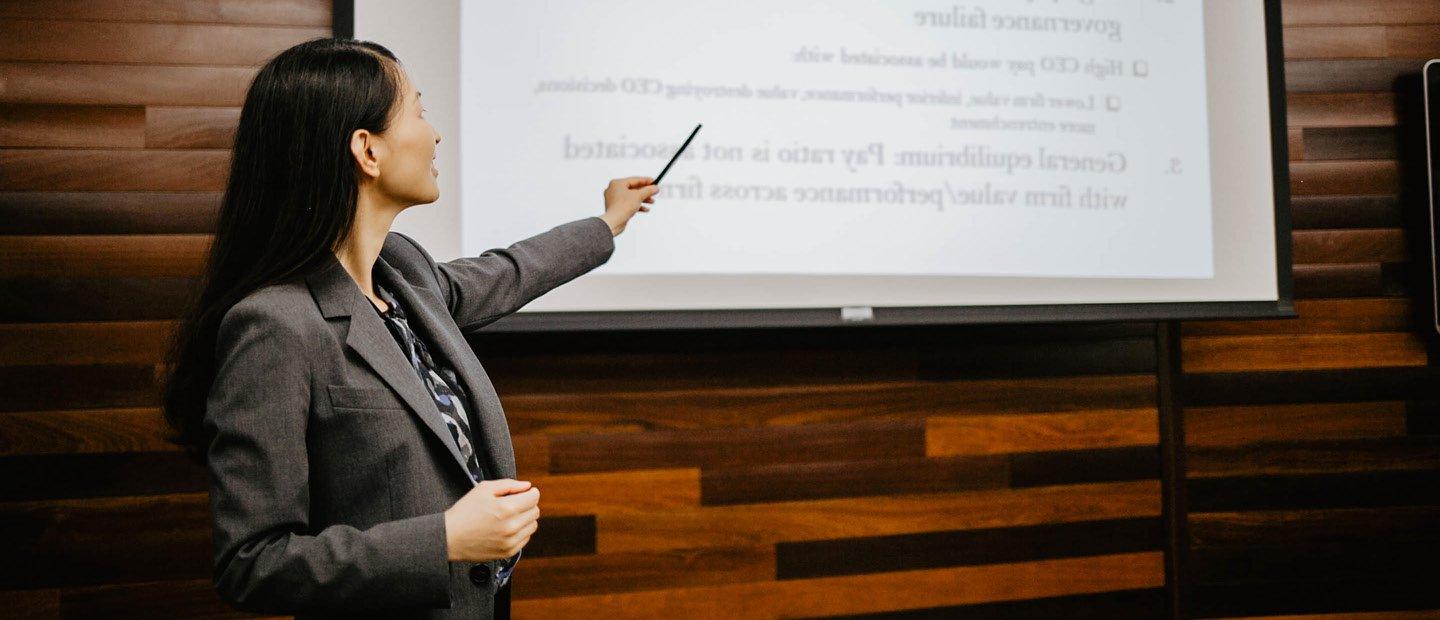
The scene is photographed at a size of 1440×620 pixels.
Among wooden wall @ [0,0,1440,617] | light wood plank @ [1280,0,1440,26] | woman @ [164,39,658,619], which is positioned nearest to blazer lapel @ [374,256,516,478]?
woman @ [164,39,658,619]

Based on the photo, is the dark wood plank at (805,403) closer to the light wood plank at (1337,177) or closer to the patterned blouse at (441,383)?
the light wood plank at (1337,177)

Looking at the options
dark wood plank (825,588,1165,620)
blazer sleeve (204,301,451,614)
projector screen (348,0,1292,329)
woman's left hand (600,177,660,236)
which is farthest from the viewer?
dark wood plank (825,588,1165,620)

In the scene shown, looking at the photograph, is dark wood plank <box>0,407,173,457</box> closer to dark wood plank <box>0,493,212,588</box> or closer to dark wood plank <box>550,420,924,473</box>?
dark wood plank <box>0,493,212,588</box>

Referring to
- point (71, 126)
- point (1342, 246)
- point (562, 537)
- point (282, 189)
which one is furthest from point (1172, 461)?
point (71, 126)

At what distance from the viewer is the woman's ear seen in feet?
2.70

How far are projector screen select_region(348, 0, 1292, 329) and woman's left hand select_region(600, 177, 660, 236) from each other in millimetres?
331

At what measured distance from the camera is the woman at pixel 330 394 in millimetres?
730

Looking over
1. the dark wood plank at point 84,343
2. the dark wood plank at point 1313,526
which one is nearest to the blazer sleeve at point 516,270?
the dark wood plank at point 84,343

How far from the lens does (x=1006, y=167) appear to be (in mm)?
1810

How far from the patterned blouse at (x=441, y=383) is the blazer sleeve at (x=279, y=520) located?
0.14 meters

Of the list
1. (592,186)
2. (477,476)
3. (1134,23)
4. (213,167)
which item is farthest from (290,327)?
(1134,23)

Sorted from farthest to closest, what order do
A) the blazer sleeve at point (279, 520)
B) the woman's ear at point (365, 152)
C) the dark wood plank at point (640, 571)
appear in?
1. the dark wood plank at point (640, 571)
2. the woman's ear at point (365, 152)
3. the blazer sleeve at point (279, 520)

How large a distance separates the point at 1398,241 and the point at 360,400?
7.92 feet

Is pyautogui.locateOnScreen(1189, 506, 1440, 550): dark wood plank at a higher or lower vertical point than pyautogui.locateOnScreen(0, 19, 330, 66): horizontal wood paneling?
lower
